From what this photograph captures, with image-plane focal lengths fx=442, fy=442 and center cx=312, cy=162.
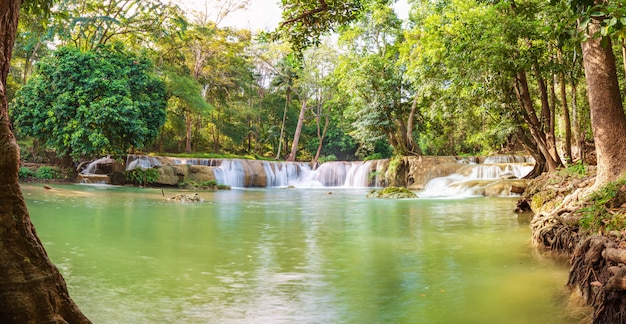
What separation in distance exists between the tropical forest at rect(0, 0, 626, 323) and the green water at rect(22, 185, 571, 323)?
35mm

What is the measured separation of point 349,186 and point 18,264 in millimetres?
25342

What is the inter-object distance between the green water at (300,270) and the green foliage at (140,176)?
1148cm

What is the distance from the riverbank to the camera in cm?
316

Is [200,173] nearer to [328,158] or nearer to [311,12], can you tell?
[328,158]

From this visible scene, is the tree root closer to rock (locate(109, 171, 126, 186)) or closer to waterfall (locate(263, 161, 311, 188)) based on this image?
rock (locate(109, 171, 126, 186))

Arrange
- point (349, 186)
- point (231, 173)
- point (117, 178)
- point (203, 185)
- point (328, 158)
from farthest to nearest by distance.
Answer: point (328, 158)
point (349, 186)
point (231, 173)
point (203, 185)
point (117, 178)

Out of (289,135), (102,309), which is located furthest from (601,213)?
(289,135)

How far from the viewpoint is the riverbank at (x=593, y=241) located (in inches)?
124

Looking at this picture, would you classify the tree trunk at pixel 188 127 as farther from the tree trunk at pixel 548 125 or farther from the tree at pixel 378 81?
the tree trunk at pixel 548 125

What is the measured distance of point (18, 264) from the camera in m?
2.17

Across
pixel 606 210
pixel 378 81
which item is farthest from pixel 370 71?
pixel 606 210

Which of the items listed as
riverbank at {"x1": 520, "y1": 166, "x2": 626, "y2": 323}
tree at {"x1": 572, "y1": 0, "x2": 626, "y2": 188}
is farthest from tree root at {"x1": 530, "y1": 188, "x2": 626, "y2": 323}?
tree at {"x1": 572, "y1": 0, "x2": 626, "y2": 188}

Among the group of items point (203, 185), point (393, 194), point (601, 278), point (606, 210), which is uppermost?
point (606, 210)

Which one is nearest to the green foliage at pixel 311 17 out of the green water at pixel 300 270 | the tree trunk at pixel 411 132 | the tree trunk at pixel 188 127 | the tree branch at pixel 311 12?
the tree branch at pixel 311 12
